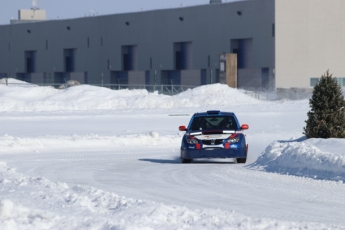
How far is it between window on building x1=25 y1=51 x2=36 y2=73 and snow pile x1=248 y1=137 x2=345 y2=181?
76.0 m

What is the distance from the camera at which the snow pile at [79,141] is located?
2748 centimetres

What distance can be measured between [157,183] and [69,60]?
2956 inches

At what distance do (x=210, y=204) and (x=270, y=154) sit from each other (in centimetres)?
771

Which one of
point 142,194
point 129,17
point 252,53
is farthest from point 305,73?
point 142,194

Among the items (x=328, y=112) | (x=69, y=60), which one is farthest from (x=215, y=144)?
(x=69, y=60)

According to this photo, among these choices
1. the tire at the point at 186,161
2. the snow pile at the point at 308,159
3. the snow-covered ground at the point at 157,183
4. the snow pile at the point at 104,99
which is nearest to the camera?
the snow-covered ground at the point at 157,183

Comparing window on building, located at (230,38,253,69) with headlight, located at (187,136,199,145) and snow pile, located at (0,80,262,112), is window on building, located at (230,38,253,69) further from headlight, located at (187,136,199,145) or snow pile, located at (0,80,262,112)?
headlight, located at (187,136,199,145)

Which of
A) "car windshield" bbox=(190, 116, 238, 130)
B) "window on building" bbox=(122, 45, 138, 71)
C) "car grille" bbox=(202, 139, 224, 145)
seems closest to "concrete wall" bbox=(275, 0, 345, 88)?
"window on building" bbox=(122, 45, 138, 71)

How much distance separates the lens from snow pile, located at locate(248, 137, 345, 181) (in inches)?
663

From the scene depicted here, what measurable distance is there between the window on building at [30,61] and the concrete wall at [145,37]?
23.0 inches

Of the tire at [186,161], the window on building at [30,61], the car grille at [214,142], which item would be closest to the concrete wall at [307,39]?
the window on building at [30,61]

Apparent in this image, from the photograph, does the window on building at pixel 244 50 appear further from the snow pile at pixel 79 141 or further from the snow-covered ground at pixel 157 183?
the snow pile at pixel 79 141

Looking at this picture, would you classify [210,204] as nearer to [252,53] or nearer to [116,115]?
[116,115]

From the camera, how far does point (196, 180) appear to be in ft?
55.2
